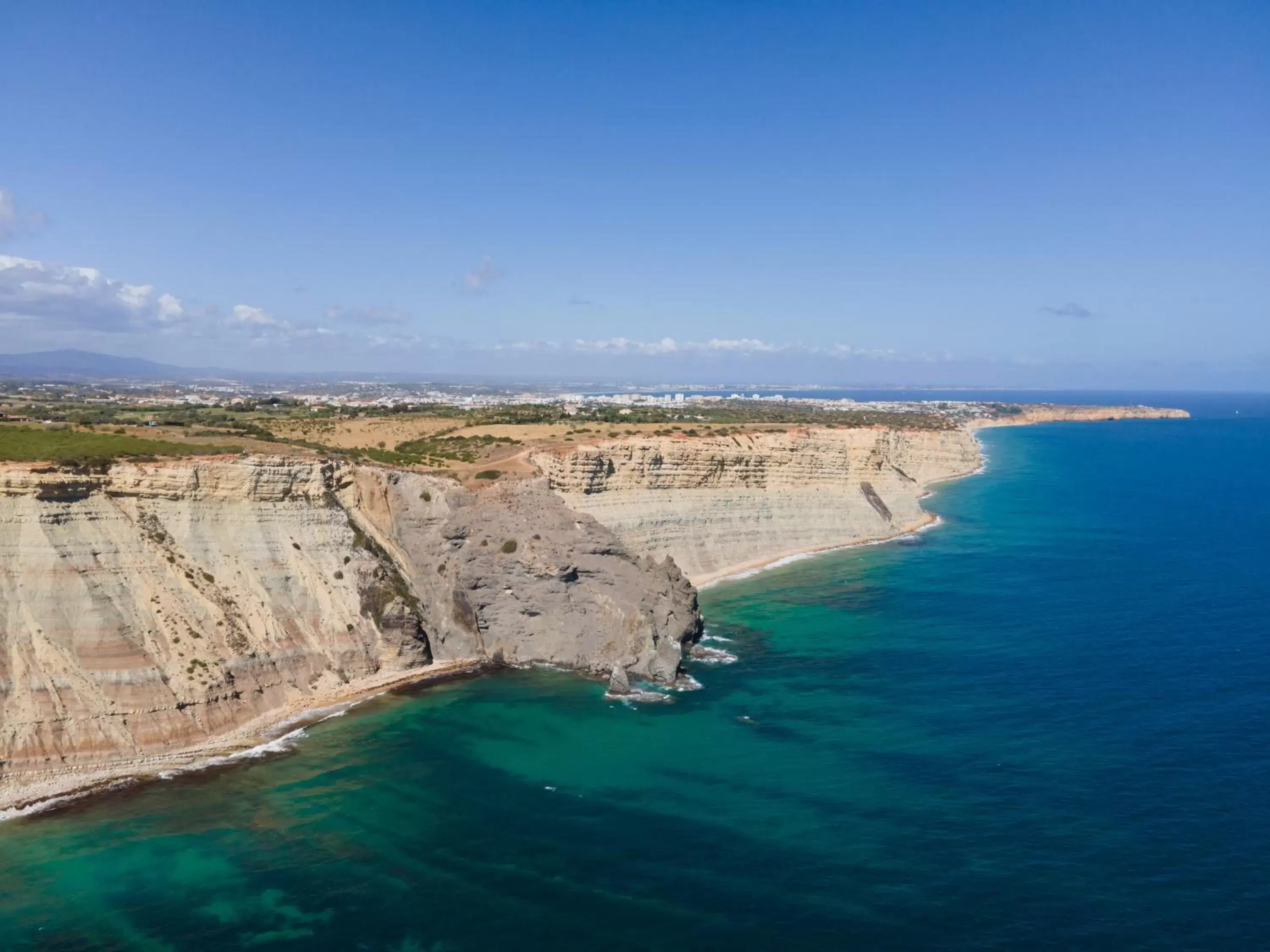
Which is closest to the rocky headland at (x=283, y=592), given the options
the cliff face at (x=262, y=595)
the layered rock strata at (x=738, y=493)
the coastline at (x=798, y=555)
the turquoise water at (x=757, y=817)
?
the cliff face at (x=262, y=595)

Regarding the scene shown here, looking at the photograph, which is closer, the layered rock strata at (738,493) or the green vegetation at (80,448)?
the green vegetation at (80,448)

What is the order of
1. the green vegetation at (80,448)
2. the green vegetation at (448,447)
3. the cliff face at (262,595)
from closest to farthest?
1. the cliff face at (262,595)
2. the green vegetation at (80,448)
3. the green vegetation at (448,447)

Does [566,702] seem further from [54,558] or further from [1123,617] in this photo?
[1123,617]

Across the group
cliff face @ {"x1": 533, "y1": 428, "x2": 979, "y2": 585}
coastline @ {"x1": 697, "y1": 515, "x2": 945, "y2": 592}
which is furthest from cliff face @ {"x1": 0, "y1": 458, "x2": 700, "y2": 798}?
coastline @ {"x1": 697, "y1": 515, "x2": 945, "y2": 592}

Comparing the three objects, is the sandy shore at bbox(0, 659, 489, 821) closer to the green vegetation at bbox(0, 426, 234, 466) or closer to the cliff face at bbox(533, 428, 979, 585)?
the green vegetation at bbox(0, 426, 234, 466)

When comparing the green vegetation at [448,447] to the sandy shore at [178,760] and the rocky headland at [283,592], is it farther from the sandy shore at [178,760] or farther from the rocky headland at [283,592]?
the sandy shore at [178,760]

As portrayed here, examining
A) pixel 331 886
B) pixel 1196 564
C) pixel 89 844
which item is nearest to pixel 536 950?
pixel 331 886
